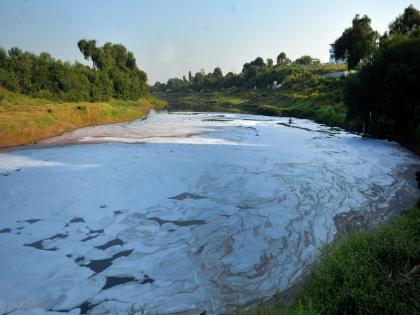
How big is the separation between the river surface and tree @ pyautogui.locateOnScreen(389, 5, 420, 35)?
4122 cm

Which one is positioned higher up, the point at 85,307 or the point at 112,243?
the point at 112,243

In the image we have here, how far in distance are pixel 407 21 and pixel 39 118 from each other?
177 ft

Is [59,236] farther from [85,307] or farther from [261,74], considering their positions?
[261,74]

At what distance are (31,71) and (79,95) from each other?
6.34m

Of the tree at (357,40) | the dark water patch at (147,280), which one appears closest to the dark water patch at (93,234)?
the dark water patch at (147,280)

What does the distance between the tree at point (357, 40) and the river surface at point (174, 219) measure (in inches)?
1744

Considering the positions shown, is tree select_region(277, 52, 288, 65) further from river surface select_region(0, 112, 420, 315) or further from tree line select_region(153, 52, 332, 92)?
river surface select_region(0, 112, 420, 315)

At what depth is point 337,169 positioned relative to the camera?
1612 centimetres

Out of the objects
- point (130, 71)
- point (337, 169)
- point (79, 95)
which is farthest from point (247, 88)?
point (337, 169)

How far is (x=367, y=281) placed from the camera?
18.1 ft

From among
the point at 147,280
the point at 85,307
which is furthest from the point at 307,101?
the point at 85,307

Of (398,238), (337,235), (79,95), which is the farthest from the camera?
(79,95)

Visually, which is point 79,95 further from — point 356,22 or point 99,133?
point 356,22

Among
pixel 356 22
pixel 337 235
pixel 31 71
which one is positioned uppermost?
pixel 356 22
